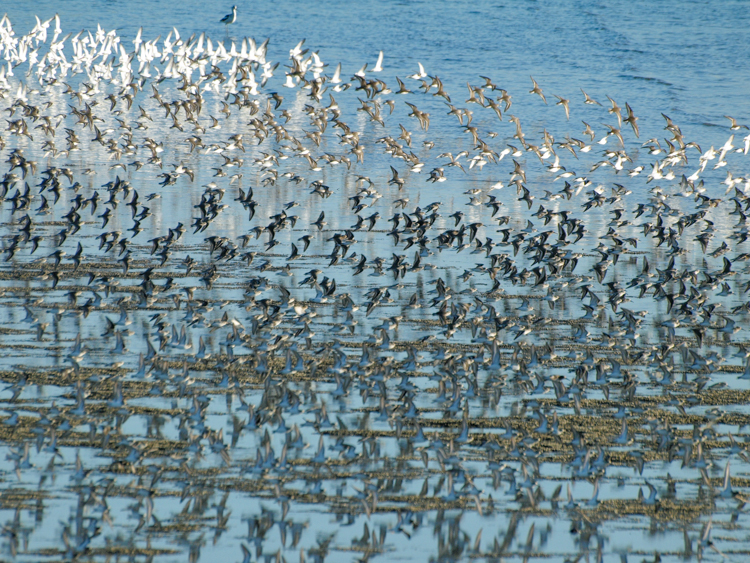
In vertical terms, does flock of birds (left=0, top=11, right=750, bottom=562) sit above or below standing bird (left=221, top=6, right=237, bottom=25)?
below

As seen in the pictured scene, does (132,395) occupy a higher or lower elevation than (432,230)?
lower

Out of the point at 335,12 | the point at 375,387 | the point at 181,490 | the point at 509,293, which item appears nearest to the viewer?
the point at 181,490

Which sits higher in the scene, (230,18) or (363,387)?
(230,18)

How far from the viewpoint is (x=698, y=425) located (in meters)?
13.5

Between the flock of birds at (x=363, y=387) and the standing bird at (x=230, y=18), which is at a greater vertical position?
the standing bird at (x=230, y=18)

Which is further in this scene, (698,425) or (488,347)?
(488,347)

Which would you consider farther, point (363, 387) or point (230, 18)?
point (230, 18)

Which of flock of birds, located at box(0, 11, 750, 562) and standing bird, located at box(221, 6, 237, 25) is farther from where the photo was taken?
standing bird, located at box(221, 6, 237, 25)

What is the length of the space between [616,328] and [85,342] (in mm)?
8148

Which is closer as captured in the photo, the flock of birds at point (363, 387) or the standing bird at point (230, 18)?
the flock of birds at point (363, 387)

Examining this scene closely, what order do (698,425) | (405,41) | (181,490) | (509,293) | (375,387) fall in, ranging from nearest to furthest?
1. (181,490)
2. (698,425)
3. (375,387)
4. (509,293)
5. (405,41)

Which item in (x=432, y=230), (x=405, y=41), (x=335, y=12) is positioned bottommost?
(x=432, y=230)

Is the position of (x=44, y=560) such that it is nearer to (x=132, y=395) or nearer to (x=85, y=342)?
(x=132, y=395)

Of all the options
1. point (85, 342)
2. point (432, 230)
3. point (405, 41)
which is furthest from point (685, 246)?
point (405, 41)
